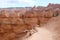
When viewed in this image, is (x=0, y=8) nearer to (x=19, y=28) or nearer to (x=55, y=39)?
(x=19, y=28)

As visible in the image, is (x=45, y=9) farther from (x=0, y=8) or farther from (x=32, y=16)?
(x=0, y=8)

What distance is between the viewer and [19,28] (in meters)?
3.21

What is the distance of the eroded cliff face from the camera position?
10.5 ft

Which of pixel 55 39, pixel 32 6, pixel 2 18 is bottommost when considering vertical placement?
pixel 55 39

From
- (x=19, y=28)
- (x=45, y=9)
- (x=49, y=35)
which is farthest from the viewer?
(x=45, y=9)

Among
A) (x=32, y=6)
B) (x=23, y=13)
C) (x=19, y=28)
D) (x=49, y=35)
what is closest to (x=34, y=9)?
(x=32, y=6)

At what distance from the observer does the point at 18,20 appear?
3.28m

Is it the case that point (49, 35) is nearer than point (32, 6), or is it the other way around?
point (49, 35)

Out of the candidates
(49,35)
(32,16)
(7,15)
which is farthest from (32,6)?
(49,35)

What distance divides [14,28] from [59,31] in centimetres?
116

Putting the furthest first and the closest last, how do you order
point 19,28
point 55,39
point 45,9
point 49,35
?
1. point 45,9
2. point 19,28
3. point 49,35
4. point 55,39

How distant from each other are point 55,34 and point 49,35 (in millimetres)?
123

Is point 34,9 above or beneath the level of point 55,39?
above

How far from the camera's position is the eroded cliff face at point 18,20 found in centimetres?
320
